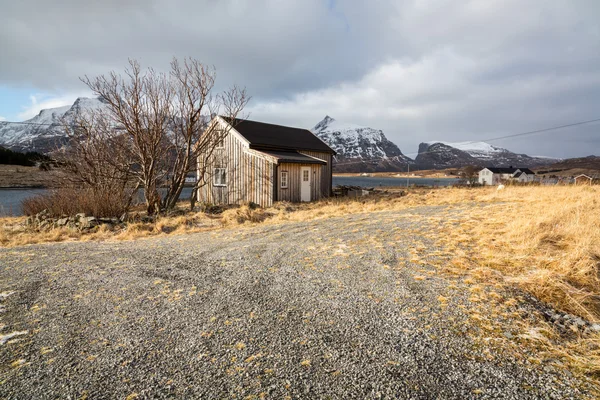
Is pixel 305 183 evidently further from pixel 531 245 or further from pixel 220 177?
pixel 531 245

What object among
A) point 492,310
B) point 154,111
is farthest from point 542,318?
point 154,111

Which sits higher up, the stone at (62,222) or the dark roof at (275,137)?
the dark roof at (275,137)

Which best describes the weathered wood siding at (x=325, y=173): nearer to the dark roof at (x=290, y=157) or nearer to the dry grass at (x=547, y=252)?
the dark roof at (x=290, y=157)

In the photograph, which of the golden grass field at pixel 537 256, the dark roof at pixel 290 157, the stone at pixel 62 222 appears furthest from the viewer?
the dark roof at pixel 290 157

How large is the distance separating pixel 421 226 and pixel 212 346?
6.52 m

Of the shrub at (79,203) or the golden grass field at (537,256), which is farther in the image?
the shrub at (79,203)

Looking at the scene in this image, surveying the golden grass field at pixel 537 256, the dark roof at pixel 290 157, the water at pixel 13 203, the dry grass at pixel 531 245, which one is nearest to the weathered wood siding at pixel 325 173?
the dark roof at pixel 290 157

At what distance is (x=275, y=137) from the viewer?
20.4 meters

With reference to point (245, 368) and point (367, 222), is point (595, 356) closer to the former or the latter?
point (245, 368)

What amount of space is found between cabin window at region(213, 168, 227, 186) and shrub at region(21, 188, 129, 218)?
6721mm

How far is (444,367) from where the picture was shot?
2494 mm

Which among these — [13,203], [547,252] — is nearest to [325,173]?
[547,252]

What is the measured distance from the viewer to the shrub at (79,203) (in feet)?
37.7

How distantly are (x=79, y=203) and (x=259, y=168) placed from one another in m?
8.68
